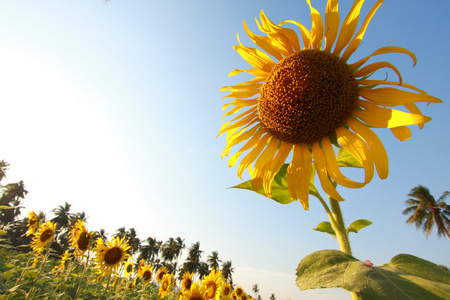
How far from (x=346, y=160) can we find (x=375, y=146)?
0.18 metres

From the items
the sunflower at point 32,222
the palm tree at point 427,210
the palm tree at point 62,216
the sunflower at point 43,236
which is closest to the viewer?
the sunflower at point 43,236

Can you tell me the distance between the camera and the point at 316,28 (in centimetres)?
144

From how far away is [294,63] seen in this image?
56.9 inches

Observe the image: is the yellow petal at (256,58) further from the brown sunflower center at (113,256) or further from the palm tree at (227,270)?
the palm tree at (227,270)

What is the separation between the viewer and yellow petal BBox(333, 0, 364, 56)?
51.1 inches

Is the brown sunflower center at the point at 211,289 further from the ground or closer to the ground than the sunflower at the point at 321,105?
closer to the ground

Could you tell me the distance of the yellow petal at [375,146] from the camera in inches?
42.8

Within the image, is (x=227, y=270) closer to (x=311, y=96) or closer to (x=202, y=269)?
(x=202, y=269)

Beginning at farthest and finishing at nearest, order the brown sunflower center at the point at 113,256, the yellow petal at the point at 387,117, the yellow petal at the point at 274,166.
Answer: the brown sunflower center at the point at 113,256
the yellow petal at the point at 274,166
the yellow petal at the point at 387,117

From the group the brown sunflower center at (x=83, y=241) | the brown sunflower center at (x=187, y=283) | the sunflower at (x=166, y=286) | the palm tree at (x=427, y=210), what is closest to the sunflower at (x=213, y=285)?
the brown sunflower center at (x=187, y=283)

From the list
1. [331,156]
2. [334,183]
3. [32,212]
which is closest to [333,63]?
[331,156]

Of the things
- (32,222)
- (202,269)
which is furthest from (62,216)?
(32,222)

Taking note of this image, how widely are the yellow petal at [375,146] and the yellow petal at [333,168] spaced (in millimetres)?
101

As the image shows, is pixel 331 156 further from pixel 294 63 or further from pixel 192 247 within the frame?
pixel 192 247
